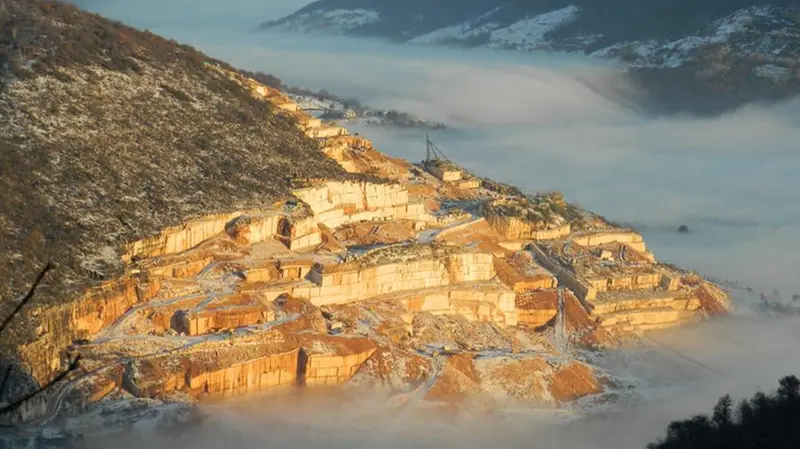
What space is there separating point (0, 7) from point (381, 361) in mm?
21249

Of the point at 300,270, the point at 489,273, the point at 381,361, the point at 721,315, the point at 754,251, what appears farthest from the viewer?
the point at 754,251

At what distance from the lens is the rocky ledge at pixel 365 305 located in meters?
30.8

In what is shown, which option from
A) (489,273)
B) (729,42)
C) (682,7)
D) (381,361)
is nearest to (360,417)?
(381,361)

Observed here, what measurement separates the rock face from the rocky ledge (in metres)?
0.06

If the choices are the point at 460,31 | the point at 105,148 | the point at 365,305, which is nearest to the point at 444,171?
the point at 365,305

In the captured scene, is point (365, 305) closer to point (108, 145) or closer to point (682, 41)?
point (108, 145)

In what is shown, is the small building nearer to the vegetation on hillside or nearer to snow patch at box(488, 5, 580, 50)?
the vegetation on hillside

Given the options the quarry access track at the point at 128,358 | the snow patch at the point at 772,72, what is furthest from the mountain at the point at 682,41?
the quarry access track at the point at 128,358

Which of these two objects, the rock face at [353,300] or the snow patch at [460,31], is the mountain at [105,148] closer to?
the rock face at [353,300]

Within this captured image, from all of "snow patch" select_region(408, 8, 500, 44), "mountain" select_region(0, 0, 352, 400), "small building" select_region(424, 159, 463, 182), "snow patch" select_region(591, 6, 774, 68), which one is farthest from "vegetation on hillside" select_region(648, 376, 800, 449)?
"snow patch" select_region(408, 8, 500, 44)

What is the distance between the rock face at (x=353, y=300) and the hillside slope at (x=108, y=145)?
1.17 feet

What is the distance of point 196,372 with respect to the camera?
3078 centimetres

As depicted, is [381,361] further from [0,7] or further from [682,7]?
[682,7]

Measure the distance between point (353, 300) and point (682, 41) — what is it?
121337 millimetres
